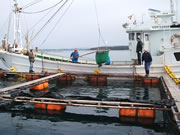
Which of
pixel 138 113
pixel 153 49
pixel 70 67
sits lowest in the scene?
pixel 138 113

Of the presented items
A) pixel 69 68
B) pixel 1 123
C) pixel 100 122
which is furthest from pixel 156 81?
pixel 1 123

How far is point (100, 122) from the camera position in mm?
7797

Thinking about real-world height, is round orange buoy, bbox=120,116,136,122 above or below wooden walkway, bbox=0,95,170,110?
below

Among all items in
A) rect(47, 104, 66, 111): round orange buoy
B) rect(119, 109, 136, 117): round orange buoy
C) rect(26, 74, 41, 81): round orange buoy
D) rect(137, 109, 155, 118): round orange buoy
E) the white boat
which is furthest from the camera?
rect(26, 74, 41, 81): round orange buoy

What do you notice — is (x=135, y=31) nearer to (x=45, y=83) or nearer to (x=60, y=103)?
(x=45, y=83)

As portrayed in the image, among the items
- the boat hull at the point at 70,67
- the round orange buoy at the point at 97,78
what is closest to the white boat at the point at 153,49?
the boat hull at the point at 70,67

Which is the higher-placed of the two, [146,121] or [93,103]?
[93,103]

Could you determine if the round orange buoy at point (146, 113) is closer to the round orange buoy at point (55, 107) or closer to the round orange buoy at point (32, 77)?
the round orange buoy at point (55, 107)

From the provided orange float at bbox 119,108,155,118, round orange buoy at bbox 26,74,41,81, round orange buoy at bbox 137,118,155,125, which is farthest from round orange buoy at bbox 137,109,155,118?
round orange buoy at bbox 26,74,41,81

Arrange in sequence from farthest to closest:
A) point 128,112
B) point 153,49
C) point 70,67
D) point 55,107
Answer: point 70,67 → point 153,49 → point 55,107 → point 128,112

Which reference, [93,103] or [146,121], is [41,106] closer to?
[93,103]

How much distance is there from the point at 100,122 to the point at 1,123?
3.46 meters

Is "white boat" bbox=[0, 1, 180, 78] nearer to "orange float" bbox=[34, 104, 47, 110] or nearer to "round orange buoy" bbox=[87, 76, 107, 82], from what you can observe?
"round orange buoy" bbox=[87, 76, 107, 82]

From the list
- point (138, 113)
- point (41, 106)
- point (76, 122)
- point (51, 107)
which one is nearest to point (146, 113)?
point (138, 113)
